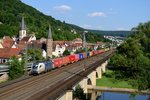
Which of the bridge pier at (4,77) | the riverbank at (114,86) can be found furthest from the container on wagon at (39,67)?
the riverbank at (114,86)

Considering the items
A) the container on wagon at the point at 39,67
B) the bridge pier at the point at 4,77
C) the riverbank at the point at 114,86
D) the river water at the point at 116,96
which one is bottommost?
the river water at the point at 116,96

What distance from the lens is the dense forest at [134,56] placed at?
2871 inches

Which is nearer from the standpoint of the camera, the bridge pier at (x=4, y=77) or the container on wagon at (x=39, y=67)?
the bridge pier at (x=4, y=77)

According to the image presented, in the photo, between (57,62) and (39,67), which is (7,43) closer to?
(57,62)

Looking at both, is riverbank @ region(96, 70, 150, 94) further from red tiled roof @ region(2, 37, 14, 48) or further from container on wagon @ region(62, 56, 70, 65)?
red tiled roof @ region(2, 37, 14, 48)

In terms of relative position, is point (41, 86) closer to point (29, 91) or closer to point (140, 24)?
point (29, 91)

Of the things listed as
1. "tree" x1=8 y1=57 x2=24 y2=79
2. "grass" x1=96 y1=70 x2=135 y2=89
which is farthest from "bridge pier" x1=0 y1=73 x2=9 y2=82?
"grass" x1=96 y1=70 x2=135 y2=89

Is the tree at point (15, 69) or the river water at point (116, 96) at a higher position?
the tree at point (15, 69)

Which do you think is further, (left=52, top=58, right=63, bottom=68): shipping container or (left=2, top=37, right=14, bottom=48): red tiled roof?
(left=2, top=37, right=14, bottom=48): red tiled roof

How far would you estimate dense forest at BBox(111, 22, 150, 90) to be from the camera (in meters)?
72.9

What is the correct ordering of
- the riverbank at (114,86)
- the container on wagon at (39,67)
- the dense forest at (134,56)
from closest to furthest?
the container on wagon at (39,67) < the dense forest at (134,56) < the riverbank at (114,86)

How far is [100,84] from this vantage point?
311ft

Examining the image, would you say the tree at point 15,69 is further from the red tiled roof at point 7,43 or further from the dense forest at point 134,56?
the red tiled roof at point 7,43

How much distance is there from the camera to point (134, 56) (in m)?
89.9
